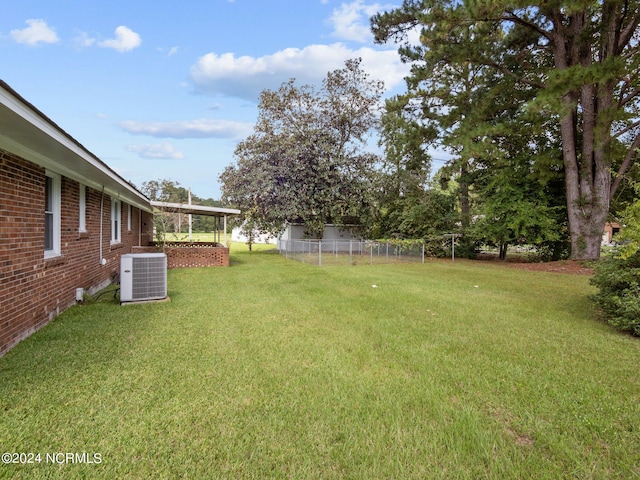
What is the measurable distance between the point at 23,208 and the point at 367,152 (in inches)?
721

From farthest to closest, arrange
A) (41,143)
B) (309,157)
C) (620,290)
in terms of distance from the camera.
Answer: (309,157) → (620,290) → (41,143)

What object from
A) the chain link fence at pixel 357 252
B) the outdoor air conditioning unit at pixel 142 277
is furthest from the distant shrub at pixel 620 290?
the chain link fence at pixel 357 252

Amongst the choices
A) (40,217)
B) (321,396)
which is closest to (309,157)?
(40,217)

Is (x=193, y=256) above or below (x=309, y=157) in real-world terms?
below

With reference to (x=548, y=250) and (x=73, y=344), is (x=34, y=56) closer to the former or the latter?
(x=73, y=344)

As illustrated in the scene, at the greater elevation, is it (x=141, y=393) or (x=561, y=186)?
(x=561, y=186)

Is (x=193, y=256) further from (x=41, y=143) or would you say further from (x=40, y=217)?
(x=41, y=143)

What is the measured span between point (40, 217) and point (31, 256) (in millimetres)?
616

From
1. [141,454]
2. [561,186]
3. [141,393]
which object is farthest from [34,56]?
[561,186]

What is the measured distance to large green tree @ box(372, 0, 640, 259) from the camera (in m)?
11.0

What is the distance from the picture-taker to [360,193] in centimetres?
1983

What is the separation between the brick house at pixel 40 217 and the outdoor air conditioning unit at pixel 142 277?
848mm

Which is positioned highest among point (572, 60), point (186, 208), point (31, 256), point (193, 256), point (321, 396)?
point (572, 60)

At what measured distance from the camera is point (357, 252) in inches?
605
